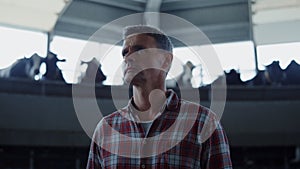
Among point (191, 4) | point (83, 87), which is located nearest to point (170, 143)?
point (83, 87)

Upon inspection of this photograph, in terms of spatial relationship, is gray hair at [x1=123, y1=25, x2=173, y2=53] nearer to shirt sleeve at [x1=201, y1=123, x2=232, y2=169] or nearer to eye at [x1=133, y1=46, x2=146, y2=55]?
eye at [x1=133, y1=46, x2=146, y2=55]

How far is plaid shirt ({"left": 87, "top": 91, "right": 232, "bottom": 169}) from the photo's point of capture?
1.54 m

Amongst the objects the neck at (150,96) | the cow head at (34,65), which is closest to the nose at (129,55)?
the neck at (150,96)

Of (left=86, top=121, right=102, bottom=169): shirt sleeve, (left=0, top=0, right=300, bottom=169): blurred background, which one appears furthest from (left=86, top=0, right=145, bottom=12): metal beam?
(left=86, top=121, right=102, bottom=169): shirt sleeve

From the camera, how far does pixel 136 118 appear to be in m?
1.69

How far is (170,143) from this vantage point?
1.57 m

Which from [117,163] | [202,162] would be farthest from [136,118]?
[202,162]

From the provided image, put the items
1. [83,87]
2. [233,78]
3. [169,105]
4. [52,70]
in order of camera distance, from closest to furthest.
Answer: [169,105] < [83,87] < [52,70] < [233,78]

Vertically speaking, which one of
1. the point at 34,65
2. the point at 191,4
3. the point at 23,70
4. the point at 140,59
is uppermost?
the point at 191,4

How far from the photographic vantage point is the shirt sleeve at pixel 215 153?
5.12 ft

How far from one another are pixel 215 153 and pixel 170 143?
0.16 metres

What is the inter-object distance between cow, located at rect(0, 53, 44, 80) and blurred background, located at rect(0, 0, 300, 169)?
0.02m

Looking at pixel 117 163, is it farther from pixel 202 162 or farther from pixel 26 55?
pixel 26 55

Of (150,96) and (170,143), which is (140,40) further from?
(170,143)
